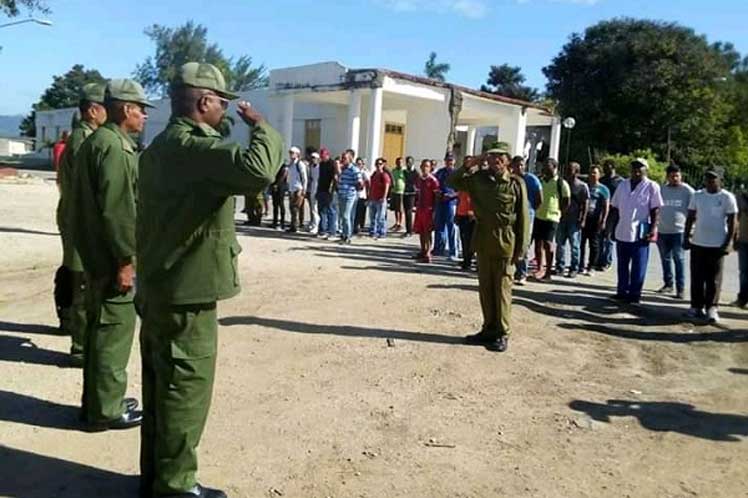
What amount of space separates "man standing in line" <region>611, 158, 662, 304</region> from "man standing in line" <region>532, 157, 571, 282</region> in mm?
1322

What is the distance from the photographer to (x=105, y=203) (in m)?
4.21

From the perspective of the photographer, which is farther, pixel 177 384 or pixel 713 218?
pixel 713 218

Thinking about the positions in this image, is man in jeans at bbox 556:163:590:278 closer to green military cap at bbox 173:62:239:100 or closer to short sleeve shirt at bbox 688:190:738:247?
short sleeve shirt at bbox 688:190:738:247

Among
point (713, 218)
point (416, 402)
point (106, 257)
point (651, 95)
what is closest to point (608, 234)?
point (713, 218)

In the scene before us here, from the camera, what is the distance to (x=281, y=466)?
3961 mm

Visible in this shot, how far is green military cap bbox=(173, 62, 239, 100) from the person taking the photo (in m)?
3.24

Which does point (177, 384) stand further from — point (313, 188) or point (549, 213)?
point (313, 188)

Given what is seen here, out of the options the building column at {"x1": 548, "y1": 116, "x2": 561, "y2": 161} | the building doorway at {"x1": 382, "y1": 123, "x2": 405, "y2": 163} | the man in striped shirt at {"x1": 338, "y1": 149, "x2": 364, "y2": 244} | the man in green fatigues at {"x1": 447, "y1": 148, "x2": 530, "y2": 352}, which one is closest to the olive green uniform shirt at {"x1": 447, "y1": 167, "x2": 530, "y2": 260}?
the man in green fatigues at {"x1": 447, "y1": 148, "x2": 530, "y2": 352}

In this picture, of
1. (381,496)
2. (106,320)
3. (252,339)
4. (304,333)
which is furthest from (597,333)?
(106,320)

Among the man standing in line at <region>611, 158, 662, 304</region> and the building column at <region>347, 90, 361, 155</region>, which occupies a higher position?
the building column at <region>347, 90, 361, 155</region>

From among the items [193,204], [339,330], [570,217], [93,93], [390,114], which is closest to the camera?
[193,204]

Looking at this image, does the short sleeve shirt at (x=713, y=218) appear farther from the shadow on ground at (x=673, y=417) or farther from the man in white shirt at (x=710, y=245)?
the shadow on ground at (x=673, y=417)

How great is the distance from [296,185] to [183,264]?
11.5m

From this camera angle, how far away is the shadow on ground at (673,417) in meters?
4.80
